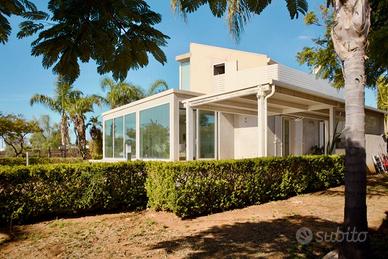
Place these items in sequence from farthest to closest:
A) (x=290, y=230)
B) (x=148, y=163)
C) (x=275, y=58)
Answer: (x=275, y=58)
(x=148, y=163)
(x=290, y=230)

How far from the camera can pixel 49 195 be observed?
24.0ft

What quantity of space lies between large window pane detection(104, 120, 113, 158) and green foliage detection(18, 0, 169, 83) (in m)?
17.9

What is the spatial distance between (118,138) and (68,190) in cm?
1165

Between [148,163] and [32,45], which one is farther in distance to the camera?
[148,163]

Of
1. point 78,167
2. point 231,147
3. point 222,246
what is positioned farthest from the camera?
point 231,147

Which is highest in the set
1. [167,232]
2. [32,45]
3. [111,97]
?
[111,97]

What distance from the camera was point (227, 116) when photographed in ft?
54.2

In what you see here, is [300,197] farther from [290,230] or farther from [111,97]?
[111,97]

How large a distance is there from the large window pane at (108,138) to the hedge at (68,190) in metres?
12.2

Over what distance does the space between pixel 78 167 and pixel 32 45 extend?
5696 millimetres

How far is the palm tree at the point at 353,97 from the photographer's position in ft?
12.2

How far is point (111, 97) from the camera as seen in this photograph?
27438 mm

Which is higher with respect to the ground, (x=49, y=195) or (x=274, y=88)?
(x=274, y=88)

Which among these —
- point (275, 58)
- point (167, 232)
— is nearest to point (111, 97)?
point (275, 58)
